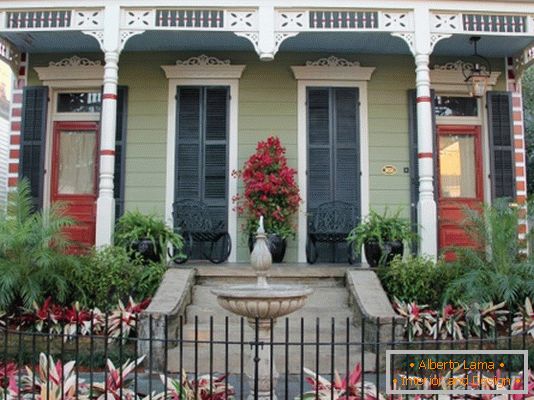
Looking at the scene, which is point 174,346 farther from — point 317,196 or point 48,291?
point 317,196

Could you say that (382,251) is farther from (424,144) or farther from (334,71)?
(334,71)

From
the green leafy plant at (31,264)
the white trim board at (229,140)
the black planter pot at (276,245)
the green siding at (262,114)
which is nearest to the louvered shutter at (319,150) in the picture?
the green siding at (262,114)

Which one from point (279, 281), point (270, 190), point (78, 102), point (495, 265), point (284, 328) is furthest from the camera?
point (78, 102)

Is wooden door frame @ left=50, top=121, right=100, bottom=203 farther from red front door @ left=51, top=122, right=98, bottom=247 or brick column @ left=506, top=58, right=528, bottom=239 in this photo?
brick column @ left=506, top=58, right=528, bottom=239

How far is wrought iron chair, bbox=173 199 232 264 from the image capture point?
855 cm

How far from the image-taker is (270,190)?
332 inches

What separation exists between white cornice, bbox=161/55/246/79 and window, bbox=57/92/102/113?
1.30 meters

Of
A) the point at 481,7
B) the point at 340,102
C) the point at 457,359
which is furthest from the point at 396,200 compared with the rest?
the point at 457,359

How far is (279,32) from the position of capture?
25.5 feet

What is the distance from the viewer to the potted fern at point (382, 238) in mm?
7488

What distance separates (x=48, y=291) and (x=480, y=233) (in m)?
5.23

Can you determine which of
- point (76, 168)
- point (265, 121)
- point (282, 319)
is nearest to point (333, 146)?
point (265, 121)

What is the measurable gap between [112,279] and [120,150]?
3238 mm

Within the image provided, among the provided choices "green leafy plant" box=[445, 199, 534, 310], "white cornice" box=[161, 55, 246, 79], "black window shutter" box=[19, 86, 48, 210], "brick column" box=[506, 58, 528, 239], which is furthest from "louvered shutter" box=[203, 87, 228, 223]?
"brick column" box=[506, 58, 528, 239]
